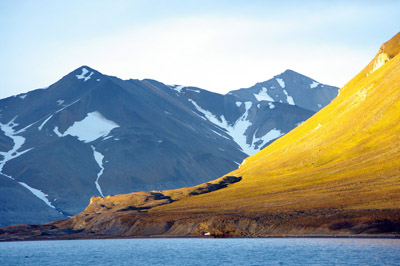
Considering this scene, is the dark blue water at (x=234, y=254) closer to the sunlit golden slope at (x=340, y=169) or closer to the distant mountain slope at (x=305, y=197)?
the distant mountain slope at (x=305, y=197)

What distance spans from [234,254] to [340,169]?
7486 cm

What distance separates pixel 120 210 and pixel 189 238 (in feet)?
139

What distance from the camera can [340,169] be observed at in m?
157

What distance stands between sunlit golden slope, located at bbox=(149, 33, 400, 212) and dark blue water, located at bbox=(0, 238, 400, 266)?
24.8 meters

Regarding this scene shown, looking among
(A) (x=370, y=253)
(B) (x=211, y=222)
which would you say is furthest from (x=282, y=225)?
(A) (x=370, y=253)

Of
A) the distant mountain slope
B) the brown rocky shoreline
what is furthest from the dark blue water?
the distant mountain slope

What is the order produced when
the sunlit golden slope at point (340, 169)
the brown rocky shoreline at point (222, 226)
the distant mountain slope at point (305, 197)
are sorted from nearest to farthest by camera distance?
the brown rocky shoreline at point (222, 226) < the distant mountain slope at point (305, 197) < the sunlit golden slope at point (340, 169)

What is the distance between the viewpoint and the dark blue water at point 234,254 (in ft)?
249

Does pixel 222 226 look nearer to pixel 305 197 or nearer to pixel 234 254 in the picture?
pixel 305 197

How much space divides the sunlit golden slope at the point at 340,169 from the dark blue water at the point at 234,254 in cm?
2482

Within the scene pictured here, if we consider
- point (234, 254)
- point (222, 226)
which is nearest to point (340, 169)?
point (222, 226)

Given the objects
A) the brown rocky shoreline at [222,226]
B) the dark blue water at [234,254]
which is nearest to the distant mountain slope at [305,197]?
the brown rocky shoreline at [222,226]

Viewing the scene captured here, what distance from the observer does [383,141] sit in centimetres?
15950

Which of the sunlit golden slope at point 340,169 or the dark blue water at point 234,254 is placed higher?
the sunlit golden slope at point 340,169
